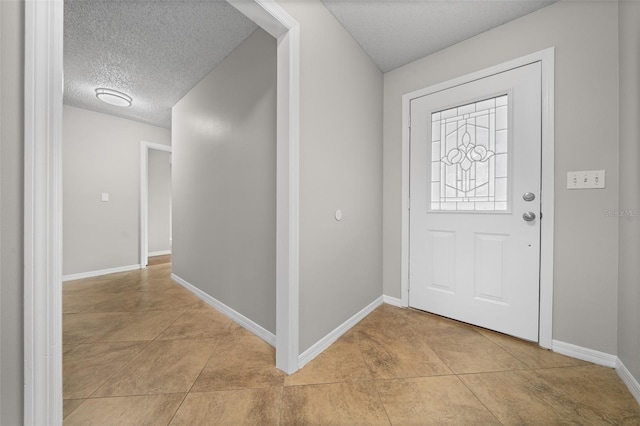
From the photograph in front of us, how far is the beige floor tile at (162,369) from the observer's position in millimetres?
1283

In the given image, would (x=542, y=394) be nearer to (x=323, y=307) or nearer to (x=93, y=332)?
(x=323, y=307)

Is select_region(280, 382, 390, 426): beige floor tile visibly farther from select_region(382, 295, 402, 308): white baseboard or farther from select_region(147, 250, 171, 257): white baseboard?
select_region(147, 250, 171, 257): white baseboard

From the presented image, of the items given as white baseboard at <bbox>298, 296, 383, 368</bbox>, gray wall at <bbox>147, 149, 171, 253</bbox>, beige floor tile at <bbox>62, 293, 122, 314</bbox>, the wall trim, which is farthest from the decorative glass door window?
the wall trim

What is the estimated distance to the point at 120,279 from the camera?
11.0 ft

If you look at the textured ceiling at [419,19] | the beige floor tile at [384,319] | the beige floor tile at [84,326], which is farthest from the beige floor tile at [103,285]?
the textured ceiling at [419,19]

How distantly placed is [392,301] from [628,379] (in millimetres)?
1456

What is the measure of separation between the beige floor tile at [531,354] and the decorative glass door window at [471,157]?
0.97m

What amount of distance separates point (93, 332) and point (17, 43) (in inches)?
83.9

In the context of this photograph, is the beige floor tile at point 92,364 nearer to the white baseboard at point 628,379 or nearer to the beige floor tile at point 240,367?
the beige floor tile at point 240,367

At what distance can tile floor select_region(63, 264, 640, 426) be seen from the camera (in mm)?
1116

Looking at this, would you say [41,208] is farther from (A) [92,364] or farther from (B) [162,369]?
(A) [92,364]

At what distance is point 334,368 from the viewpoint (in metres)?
1.45

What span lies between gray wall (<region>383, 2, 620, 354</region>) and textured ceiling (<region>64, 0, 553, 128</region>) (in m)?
0.23

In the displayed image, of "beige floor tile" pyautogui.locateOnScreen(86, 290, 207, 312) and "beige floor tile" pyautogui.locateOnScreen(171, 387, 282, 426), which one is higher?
"beige floor tile" pyautogui.locateOnScreen(171, 387, 282, 426)
